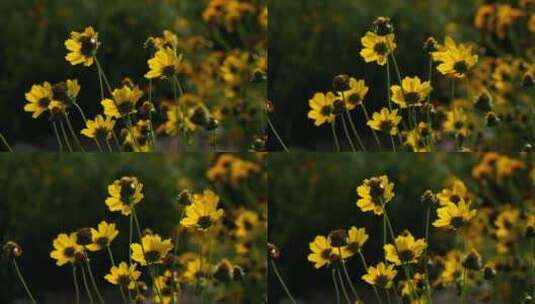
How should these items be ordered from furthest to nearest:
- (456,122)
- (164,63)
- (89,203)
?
(89,203) → (456,122) → (164,63)

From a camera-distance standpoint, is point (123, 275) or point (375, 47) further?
point (375, 47)

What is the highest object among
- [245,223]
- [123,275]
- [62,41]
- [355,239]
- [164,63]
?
[164,63]

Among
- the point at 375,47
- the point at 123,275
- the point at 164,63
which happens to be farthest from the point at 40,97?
the point at 375,47

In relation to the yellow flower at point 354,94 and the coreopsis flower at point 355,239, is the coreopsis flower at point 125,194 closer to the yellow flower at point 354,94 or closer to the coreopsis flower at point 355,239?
the coreopsis flower at point 355,239

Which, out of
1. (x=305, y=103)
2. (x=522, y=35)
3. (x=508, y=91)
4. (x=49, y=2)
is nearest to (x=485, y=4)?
(x=522, y=35)

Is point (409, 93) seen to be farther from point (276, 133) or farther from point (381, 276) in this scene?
point (381, 276)

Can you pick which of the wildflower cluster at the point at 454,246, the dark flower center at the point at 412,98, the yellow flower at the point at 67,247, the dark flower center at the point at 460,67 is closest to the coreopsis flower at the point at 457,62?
the dark flower center at the point at 460,67

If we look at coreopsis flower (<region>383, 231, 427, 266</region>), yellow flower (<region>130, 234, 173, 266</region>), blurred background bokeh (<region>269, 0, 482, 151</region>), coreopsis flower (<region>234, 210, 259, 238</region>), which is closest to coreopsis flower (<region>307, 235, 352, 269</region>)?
coreopsis flower (<region>383, 231, 427, 266</region>)

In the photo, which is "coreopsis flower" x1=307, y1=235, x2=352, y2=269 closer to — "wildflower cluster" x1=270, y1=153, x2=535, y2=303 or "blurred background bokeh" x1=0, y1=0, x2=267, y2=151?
"wildflower cluster" x1=270, y1=153, x2=535, y2=303
